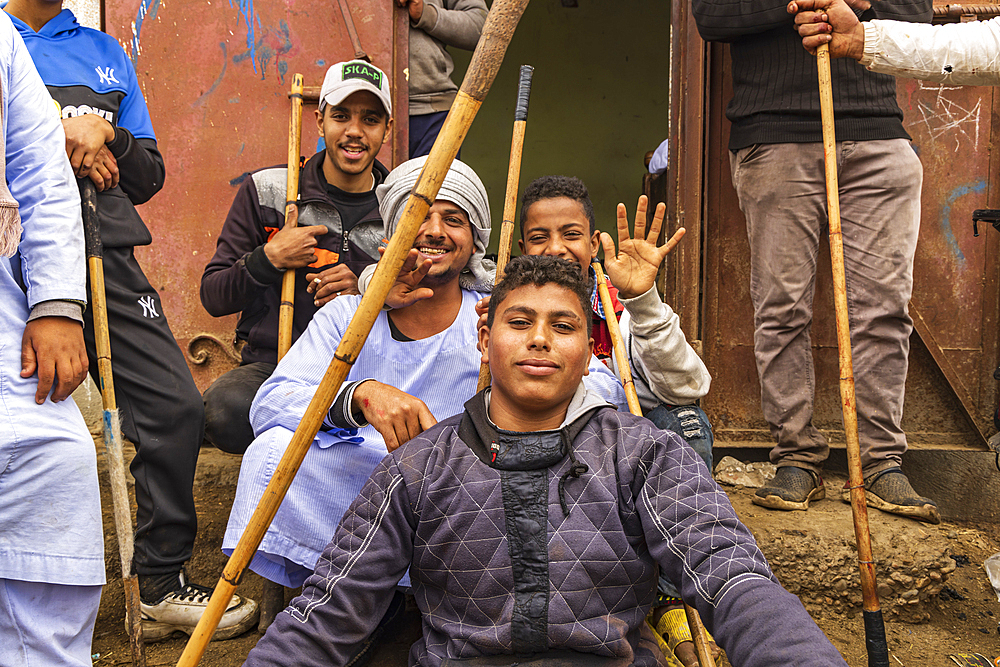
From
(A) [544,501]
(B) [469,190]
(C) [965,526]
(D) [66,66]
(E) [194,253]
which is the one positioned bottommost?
(C) [965,526]

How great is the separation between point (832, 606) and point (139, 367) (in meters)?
2.48

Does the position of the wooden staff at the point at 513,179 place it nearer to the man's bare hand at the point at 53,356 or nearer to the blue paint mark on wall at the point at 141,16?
the man's bare hand at the point at 53,356

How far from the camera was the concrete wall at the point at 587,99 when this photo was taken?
24.8 ft

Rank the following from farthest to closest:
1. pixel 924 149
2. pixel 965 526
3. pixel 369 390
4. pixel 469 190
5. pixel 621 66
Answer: pixel 621 66, pixel 924 149, pixel 965 526, pixel 469 190, pixel 369 390

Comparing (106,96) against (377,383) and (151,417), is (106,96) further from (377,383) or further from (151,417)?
(377,383)

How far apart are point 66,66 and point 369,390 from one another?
1462 millimetres

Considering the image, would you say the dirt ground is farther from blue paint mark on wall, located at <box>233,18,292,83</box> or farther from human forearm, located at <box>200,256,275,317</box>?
blue paint mark on wall, located at <box>233,18,292,83</box>

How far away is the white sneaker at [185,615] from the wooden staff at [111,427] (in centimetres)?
15

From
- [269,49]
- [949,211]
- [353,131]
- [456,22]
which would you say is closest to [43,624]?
[353,131]

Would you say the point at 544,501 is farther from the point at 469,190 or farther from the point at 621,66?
the point at 621,66

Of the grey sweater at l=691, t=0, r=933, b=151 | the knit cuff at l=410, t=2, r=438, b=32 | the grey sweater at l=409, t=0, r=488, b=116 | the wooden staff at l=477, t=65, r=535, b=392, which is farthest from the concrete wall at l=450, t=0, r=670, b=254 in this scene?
the wooden staff at l=477, t=65, r=535, b=392

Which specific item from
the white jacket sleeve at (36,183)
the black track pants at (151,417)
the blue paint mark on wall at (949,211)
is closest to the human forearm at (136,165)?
the black track pants at (151,417)

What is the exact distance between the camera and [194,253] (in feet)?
11.7

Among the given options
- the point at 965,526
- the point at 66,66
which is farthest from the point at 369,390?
the point at 965,526
